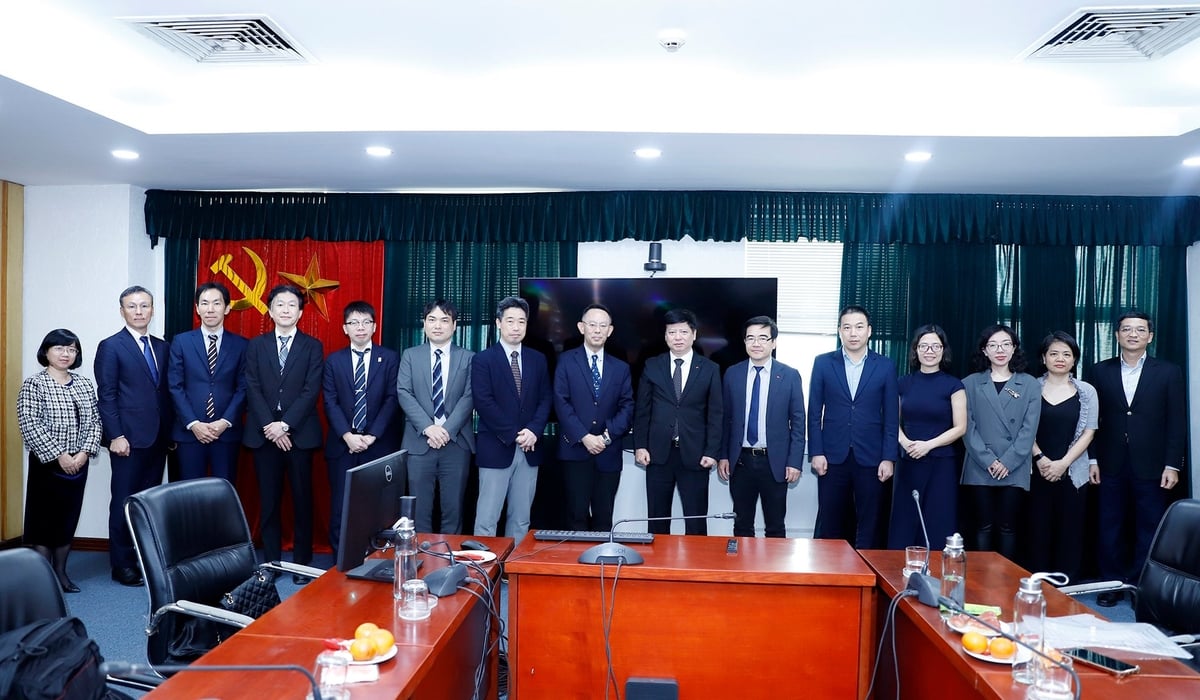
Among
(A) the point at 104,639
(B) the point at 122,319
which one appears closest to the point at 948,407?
(A) the point at 104,639

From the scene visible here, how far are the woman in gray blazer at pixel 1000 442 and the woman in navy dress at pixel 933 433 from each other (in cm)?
17

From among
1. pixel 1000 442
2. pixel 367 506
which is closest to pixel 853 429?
pixel 1000 442

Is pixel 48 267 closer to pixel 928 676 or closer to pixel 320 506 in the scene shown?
pixel 320 506

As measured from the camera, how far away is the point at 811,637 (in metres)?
2.57

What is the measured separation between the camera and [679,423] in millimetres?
4488

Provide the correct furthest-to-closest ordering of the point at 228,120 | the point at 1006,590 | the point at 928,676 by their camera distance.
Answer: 1. the point at 228,120
2. the point at 1006,590
3. the point at 928,676

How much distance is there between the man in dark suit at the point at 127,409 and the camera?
185 inches

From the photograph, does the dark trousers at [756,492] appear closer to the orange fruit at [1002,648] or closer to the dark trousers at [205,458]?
the orange fruit at [1002,648]

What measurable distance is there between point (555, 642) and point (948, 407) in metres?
2.90

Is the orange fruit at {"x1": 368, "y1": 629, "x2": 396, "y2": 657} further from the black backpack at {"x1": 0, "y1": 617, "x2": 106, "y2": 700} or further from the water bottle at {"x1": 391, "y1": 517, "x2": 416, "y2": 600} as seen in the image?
the black backpack at {"x1": 0, "y1": 617, "x2": 106, "y2": 700}

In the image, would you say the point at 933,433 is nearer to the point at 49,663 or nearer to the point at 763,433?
the point at 763,433

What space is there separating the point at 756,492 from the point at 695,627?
2027 millimetres

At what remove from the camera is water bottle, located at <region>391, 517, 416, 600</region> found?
2277mm

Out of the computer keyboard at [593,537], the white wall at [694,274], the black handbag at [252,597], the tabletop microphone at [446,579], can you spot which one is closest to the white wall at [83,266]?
the white wall at [694,274]
